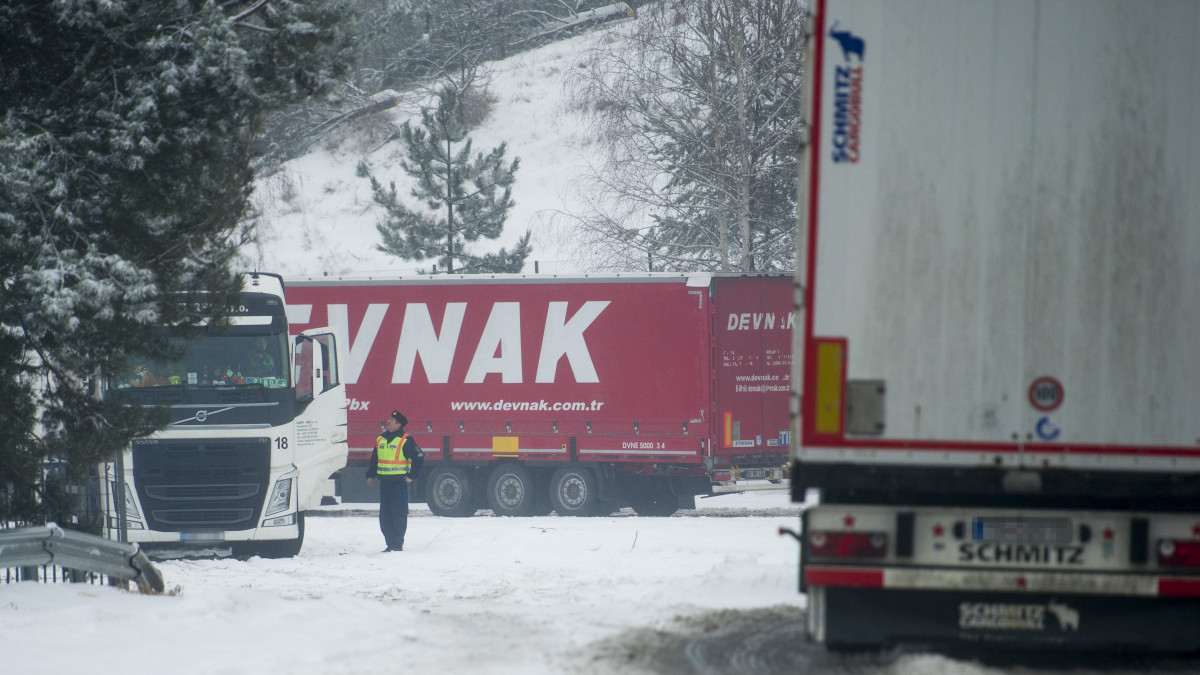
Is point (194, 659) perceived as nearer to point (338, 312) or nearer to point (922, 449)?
point (922, 449)

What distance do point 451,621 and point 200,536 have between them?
19.1ft

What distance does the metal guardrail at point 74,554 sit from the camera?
25.6 feet

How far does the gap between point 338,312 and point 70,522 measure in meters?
10.7

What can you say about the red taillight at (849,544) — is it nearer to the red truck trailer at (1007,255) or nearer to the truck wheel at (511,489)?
the red truck trailer at (1007,255)

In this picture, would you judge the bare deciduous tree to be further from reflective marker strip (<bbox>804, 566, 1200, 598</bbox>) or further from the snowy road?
reflective marker strip (<bbox>804, 566, 1200, 598</bbox>)

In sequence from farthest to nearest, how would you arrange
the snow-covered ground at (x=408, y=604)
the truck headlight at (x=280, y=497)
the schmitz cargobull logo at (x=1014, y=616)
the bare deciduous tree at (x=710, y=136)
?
the bare deciduous tree at (x=710, y=136) < the truck headlight at (x=280, y=497) < the snow-covered ground at (x=408, y=604) < the schmitz cargobull logo at (x=1014, y=616)

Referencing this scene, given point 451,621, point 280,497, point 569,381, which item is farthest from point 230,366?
point 569,381

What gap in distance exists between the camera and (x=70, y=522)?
9.28 m

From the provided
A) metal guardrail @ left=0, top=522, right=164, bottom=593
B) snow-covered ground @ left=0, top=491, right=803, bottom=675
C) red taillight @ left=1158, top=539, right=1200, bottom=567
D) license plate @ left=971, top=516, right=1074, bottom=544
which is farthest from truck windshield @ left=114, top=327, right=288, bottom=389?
red taillight @ left=1158, top=539, right=1200, bottom=567

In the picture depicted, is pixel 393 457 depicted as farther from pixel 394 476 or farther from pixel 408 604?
pixel 408 604

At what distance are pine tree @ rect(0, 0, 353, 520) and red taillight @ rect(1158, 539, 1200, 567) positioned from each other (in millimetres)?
6345

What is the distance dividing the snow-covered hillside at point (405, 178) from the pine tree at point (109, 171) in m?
32.7

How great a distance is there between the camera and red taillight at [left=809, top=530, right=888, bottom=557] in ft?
18.8

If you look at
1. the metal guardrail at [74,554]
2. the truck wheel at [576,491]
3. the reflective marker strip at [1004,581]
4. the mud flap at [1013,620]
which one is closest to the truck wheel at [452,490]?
the truck wheel at [576,491]
